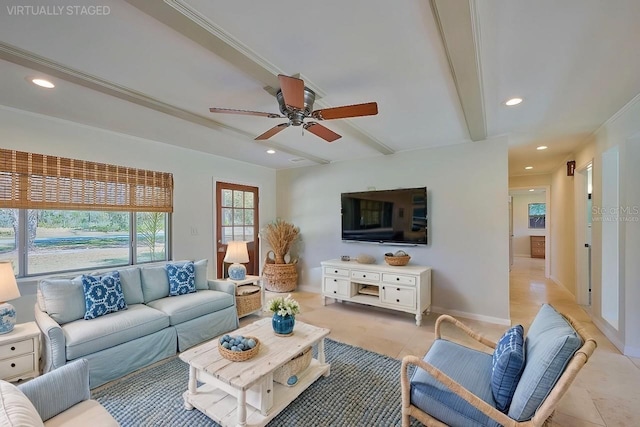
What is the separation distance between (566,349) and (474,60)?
5.54ft

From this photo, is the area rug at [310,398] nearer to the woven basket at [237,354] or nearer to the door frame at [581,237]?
the woven basket at [237,354]

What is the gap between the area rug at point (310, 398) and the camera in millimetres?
1936

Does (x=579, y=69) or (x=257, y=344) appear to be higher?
(x=579, y=69)

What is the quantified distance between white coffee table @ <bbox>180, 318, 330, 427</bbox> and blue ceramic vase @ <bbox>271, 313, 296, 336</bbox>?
0.16ft

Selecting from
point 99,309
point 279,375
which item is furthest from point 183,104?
point 279,375

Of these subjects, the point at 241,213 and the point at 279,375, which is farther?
the point at 241,213

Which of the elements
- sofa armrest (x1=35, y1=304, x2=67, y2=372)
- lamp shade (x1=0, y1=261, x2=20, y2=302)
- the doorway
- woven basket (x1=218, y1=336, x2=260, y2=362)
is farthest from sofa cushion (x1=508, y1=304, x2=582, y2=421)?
the doorway

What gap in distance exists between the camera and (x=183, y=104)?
8.55 ft

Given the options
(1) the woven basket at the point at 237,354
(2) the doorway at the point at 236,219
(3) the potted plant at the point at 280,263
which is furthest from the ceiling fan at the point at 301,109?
(3) the potted plant at the point at 280,263

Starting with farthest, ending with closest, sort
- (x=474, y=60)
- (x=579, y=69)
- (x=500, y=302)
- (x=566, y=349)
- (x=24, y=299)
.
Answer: (x=500, y=302) → (x=24, y=299) → (x=579, y=69) → (x=474, y=60) → (x=566, y=349)

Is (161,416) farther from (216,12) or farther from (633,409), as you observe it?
(633,409)

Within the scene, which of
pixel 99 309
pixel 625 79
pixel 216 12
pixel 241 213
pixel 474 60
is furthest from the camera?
pixel 241 213

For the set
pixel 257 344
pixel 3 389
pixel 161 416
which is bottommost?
pixel 161 416

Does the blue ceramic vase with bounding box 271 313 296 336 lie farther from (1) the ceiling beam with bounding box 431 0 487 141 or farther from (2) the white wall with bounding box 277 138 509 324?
(2) the white wall with bounding box 277 138 509 324
